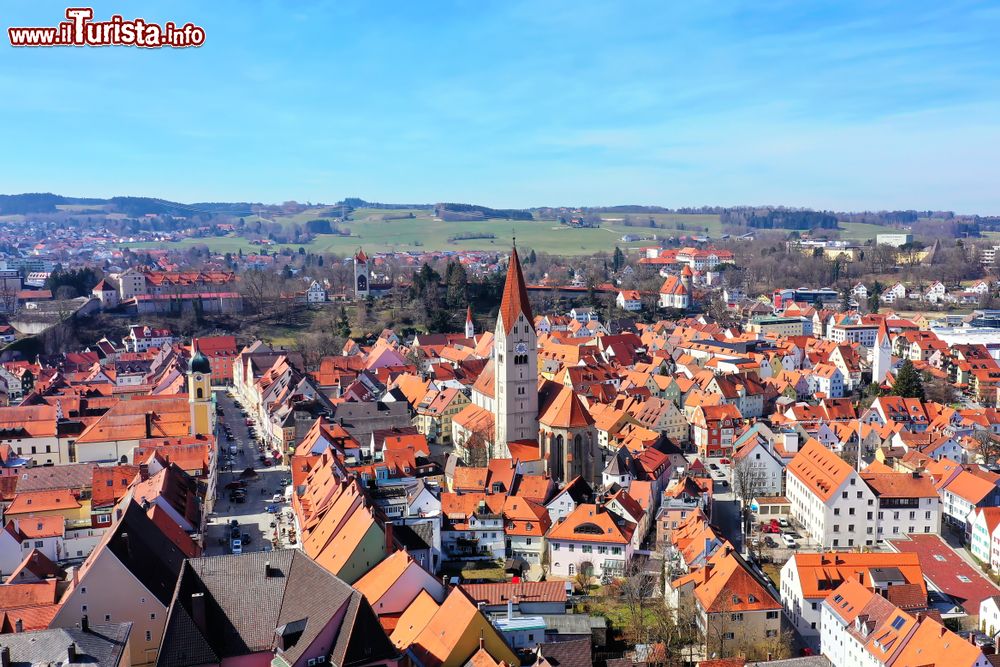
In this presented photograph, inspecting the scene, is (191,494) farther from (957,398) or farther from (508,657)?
(957,398)

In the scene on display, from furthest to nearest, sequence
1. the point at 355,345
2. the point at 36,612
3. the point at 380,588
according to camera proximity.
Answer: the point at 355,345 → the point at 380,588 → the point at 36,612

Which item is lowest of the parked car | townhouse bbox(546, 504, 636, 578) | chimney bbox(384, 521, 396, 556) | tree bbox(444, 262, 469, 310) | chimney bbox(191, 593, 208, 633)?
the parked car

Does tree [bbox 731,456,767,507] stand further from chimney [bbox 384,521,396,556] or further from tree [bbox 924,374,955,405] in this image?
tree [bbox 924,374,955,405]

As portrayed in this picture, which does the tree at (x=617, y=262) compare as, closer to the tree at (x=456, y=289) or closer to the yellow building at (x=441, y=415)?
the tree at (x=456, y=289)

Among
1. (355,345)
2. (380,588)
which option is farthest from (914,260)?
(380,588)

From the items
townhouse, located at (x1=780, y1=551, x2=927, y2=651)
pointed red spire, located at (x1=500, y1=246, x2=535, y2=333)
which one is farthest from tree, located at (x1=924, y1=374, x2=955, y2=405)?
townhouse, located at (x1=780, y1=551, x2=927, y2=651)

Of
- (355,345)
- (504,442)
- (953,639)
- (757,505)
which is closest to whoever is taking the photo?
(953,639)

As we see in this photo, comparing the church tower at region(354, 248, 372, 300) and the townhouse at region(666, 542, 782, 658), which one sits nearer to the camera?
the townhouse at region(666, 542, 782, 658)
